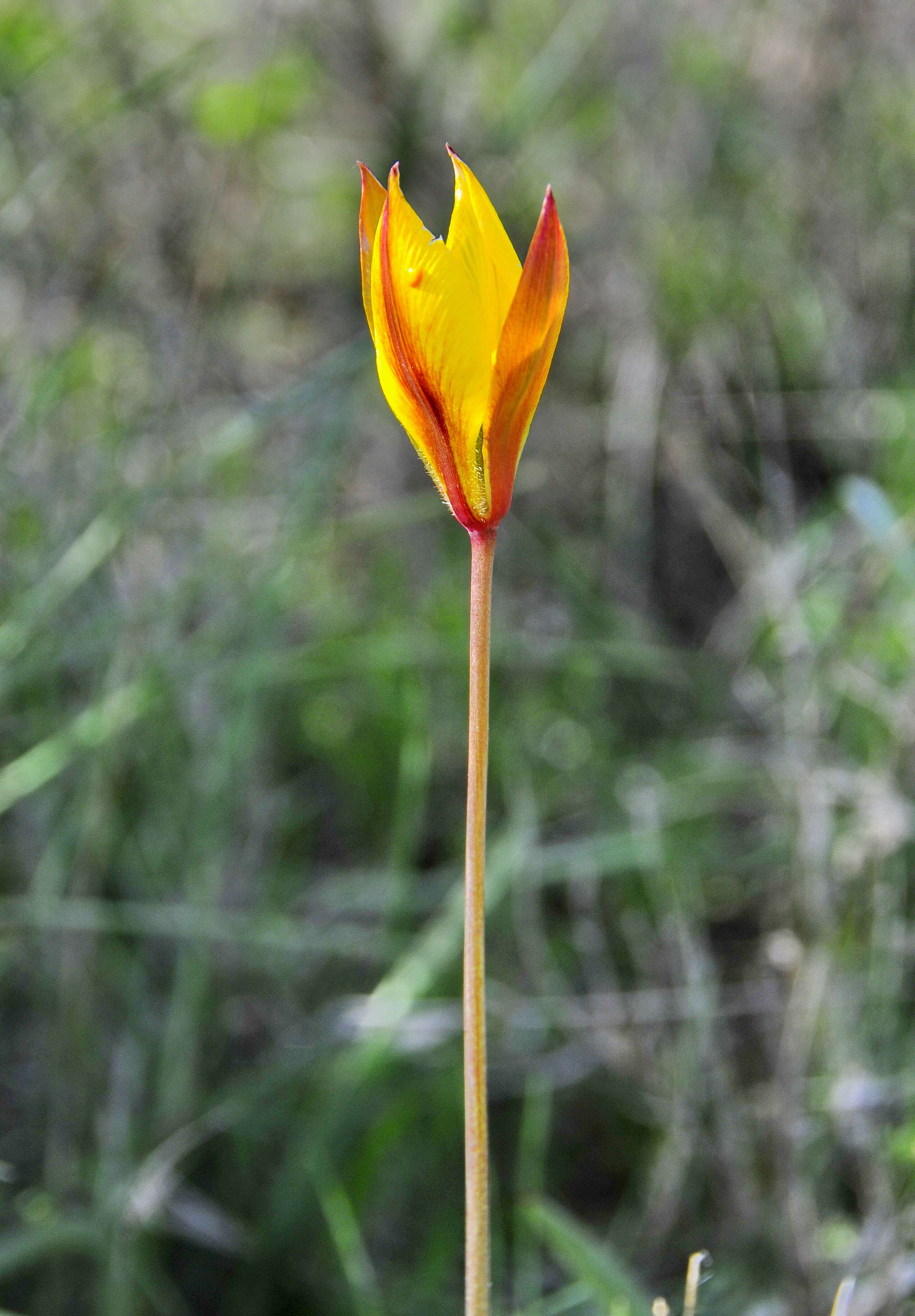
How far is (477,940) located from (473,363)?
269 millimetres

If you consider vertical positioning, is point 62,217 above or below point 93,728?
above

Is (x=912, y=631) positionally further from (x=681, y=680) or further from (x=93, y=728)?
(x=93, y=728)

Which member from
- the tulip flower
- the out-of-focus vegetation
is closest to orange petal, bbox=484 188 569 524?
the tulip flower

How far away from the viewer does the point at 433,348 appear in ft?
1.73

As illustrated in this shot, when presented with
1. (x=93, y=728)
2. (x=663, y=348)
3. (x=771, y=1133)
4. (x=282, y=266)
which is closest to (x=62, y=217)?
(x=282, y=266)

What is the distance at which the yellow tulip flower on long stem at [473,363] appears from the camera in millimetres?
499

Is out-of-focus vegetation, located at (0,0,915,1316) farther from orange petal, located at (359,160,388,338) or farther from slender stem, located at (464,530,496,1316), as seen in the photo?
orange petal, located at (359,160,388,338)

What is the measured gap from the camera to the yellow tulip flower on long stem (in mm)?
499

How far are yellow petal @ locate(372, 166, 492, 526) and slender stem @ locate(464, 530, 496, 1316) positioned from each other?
0.12 ft

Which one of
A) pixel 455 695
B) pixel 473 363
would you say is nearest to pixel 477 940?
pixel 473 363

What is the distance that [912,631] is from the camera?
1293 millimetres

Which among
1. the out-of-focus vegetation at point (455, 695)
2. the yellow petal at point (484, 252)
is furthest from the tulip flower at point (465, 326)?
the out-of-focus vegetation at point (455, 695)

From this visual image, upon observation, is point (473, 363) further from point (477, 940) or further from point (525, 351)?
point (477, 940)

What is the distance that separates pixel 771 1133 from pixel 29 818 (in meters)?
0.92
